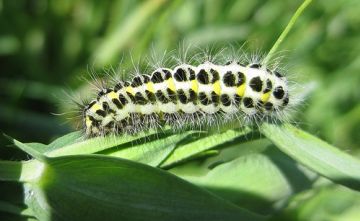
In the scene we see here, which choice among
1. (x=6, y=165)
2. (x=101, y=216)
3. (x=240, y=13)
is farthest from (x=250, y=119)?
(x=240, y=13)

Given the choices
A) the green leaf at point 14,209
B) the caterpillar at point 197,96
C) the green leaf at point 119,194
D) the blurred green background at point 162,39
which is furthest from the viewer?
the blurred green background at point 162,39

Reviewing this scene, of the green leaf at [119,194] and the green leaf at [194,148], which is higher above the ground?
the green leaf at [194,148]

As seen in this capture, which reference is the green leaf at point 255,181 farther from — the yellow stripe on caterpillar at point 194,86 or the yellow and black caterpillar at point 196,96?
the yellow stripe on caterpillar at point 194,86

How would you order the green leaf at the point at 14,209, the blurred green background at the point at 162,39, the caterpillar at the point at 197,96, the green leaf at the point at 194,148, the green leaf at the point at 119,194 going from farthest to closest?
1. the blurred green background at the point at 162,39
2. the caterpillar at the point at 197,96
3. the green leaf at the point at 194,148
4. the green leaf at the point at 14,209
5. the green leaf at the point at 119,194

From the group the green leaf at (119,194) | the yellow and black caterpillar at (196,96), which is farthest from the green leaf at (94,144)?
the yellow and black caterpillar at (196,96)

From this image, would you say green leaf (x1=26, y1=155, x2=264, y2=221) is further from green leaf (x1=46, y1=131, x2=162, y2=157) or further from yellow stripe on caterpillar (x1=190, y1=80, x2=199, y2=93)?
yellow stripe on caterpillar (x1=190, y1=80, x2=199, y2=93)

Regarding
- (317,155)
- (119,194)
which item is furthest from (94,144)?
(317,155)

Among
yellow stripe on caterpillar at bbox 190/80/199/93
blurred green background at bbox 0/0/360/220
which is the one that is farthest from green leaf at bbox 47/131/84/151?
blurred green background at bbox 0/0/360/220
